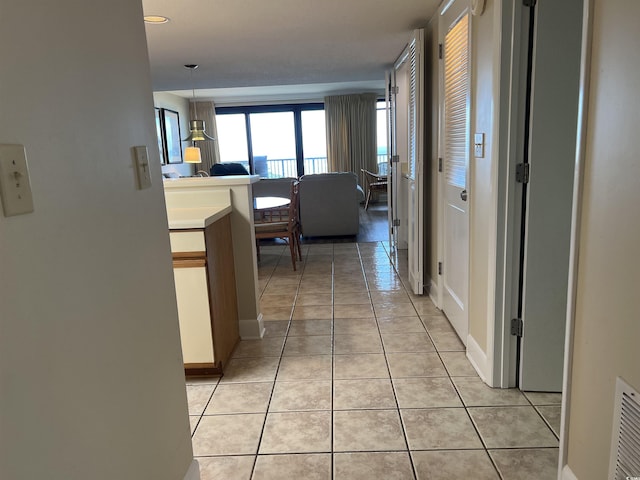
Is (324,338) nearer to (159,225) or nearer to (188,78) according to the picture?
(159,225)

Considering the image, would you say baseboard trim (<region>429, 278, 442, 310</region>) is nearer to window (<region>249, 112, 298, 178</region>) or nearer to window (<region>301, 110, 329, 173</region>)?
window (<region>301, 110, 329, 173</region>)

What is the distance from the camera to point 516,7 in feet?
A: 6.14

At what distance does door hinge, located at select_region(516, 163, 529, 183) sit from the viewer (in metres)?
1.98

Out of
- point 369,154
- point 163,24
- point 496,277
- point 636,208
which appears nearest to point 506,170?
point 496,277

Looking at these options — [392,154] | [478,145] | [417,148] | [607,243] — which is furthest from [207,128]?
[607,243]

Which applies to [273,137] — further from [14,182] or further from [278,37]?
[14,182]

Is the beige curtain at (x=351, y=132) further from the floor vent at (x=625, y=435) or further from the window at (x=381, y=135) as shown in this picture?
the floor vent at (x=625, y=435)

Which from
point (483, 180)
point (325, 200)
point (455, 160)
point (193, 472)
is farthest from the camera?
point (325, 200)

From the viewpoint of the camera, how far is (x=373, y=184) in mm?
8656

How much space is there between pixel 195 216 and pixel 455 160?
1.59 meters

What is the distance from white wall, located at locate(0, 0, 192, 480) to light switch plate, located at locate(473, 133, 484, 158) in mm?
1548

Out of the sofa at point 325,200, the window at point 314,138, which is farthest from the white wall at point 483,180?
the window at point 314,138

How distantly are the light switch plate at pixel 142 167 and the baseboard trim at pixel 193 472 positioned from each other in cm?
98

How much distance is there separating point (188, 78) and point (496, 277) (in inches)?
170
